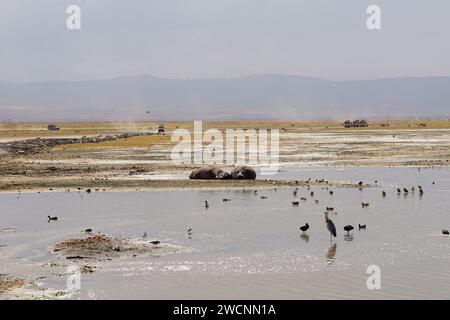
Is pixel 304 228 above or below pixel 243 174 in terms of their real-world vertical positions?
below

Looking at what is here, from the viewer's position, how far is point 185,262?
57.2 feet

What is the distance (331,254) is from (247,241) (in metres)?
2.48

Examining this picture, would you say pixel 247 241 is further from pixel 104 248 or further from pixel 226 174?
pixel 226 174

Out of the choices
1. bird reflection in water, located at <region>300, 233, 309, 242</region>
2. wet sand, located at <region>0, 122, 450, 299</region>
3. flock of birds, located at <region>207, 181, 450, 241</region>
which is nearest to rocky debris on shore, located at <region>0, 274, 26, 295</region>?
wet sand, located at <region>0, 122, 450, 299</region>

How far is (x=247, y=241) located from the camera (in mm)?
19547

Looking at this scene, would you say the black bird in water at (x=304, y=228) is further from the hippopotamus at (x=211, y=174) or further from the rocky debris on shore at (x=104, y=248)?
the hippopotamus at (x=211, y=174)

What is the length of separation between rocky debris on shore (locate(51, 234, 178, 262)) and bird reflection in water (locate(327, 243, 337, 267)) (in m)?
3.67

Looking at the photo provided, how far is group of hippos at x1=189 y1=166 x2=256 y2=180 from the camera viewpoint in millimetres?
34844

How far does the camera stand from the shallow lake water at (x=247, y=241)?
15.0 metres

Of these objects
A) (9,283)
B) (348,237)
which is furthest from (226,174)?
(9,283)

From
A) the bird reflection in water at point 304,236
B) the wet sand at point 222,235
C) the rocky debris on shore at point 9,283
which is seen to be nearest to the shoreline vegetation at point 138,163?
the wet sand at point 222,235

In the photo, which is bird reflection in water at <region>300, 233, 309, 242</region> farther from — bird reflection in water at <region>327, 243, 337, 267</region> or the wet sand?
bird reflection in water at <region>327, 243, 337, 267</region>

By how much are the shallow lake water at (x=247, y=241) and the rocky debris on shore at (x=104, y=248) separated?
0.42 metres

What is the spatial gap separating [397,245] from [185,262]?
517cm
